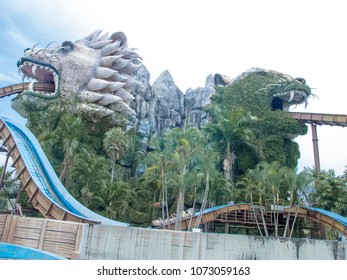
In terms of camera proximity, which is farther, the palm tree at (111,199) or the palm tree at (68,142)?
the palm tree at (68,142)

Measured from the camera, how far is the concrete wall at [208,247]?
8719 mm

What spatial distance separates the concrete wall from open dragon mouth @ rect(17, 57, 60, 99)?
83.8 ft

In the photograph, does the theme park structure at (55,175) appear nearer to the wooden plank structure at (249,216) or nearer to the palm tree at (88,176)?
the wooden plank structure at (249,216)

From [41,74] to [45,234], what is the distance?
28.3 meters

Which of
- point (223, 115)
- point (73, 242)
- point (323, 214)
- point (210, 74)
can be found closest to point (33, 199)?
point (73, 242)

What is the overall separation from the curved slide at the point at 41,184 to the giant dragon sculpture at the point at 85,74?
41.3ft

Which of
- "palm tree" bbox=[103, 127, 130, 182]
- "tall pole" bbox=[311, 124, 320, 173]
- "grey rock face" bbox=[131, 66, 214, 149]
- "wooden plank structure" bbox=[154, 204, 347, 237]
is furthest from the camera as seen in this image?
"grey rock face" bbox=[131, 66, 214, 149]

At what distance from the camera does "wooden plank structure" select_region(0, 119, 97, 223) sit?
14.5 meters

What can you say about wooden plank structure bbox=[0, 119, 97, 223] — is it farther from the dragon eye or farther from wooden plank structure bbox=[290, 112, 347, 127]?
wooden plank structure bbox=[290, 112, 347, 127]

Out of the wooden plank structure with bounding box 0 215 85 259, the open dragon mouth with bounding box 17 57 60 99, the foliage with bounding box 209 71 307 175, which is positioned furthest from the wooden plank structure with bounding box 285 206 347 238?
the open dragon mouth with bounding box 17 57 60 99

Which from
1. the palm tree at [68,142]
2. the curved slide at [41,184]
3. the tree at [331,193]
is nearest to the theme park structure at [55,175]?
the curved slide at [41,184]

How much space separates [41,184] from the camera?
16.4 m

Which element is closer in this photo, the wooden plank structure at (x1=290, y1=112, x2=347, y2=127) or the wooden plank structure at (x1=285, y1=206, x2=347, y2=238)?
the wooden plank structure at (x1=285, y1=206, x2=347, y2=238)
